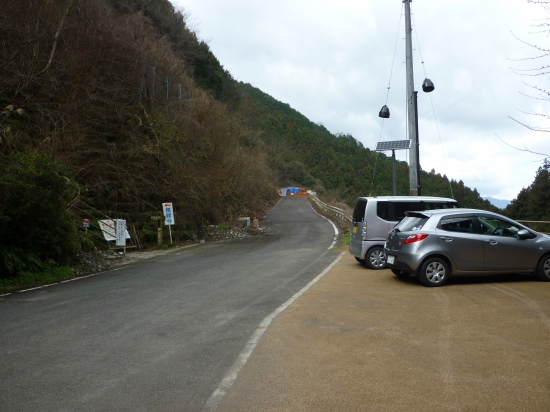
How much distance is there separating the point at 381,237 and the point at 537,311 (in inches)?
239

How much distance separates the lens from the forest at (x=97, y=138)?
13680 millimetres

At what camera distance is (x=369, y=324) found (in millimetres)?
7457

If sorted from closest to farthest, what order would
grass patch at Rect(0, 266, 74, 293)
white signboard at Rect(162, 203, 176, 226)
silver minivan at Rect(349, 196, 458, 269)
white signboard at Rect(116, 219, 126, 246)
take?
grass patch at Rect(0, 266, 74, 293) < silver minivan at Rect(349, 196, 458, 269) < white signboard at Rect(116, 219, 126, 246) < white signboard at Rect(162, 203, 176, 226)

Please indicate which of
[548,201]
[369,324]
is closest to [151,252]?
[369,324]

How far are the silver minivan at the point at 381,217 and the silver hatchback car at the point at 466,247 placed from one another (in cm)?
261

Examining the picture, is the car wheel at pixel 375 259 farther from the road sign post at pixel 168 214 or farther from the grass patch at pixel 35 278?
the road sign post at pixel 168 214

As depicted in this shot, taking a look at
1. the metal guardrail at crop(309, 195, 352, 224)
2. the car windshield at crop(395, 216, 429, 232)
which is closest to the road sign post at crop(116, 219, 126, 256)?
the car windshield at crop(395, 216, 429, 232)

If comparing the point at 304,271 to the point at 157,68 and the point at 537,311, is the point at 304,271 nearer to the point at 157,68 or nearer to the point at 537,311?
the point at 537,311

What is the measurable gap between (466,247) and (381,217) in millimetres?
3385

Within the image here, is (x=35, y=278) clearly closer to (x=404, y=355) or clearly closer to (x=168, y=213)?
(x=404, y=355)

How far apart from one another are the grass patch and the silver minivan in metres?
7.89

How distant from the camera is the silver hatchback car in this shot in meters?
10.7

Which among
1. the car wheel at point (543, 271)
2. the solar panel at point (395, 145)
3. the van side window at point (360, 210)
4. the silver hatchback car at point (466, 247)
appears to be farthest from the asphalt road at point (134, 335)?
the solar panel at point (395, 145)

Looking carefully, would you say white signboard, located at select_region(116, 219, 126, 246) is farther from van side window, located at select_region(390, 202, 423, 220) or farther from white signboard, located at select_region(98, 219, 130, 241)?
van side window, located at select_region(390, 202, 423, 220)
